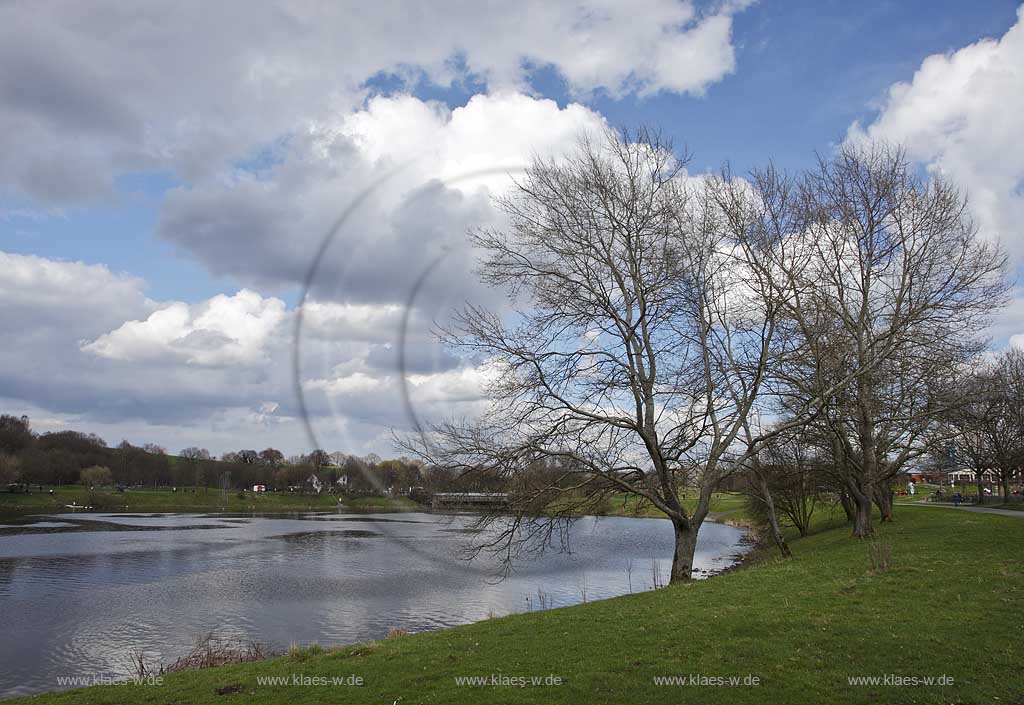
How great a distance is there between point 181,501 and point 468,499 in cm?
10376

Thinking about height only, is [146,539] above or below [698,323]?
below

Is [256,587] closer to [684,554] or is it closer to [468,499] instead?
[468,499]

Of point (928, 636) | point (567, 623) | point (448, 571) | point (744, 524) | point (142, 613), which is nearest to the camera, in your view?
point (928, 636)

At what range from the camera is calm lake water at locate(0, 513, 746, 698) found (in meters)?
19.7

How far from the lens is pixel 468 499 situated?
15062 mm

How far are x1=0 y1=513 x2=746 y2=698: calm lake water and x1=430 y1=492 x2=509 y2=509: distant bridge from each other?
59 cm

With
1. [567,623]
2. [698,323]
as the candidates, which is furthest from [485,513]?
[698,323]

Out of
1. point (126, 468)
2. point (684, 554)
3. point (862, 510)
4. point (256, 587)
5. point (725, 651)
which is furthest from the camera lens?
point (126, 468)

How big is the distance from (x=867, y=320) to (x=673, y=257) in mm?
9342

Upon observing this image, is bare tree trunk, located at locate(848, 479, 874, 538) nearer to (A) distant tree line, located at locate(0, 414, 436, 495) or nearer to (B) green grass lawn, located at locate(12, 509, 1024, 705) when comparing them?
(B) green grass lawn, located at locate(12, 509, 1024, 705)

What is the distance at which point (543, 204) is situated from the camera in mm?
17469

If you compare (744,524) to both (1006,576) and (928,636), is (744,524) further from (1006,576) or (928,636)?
(928,636)

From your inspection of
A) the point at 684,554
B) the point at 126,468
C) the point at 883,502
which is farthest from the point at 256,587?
the point at 126,468

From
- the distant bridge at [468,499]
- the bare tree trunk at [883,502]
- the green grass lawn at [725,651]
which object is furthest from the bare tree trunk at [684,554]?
the bare tree trunk at [883,502]
